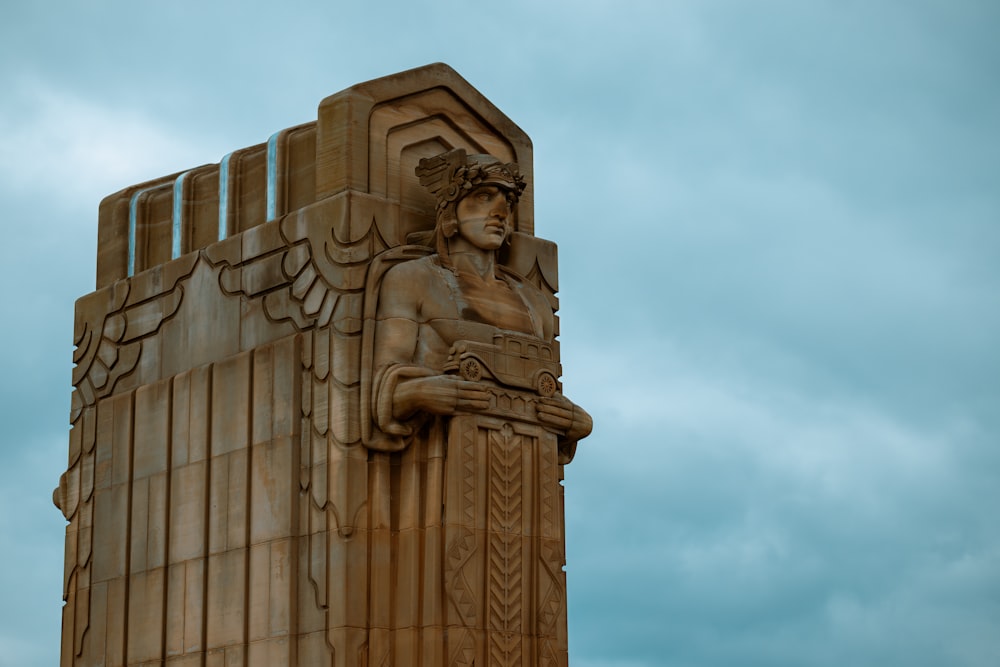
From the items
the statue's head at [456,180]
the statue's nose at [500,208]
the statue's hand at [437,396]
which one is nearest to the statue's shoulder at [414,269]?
the statue's head at [456,180]

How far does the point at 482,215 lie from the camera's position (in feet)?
67.9

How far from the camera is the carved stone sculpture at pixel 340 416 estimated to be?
19547mm

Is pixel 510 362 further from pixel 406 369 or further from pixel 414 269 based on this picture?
pixel 414 269

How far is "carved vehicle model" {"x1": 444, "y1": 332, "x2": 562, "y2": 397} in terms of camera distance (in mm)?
19828

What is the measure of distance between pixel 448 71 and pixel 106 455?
604 cm

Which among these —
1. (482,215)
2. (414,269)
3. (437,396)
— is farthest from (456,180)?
(437,396)

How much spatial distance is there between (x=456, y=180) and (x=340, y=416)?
111 inches

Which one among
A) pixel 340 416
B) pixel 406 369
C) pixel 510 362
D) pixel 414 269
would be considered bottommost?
pixel 340 416

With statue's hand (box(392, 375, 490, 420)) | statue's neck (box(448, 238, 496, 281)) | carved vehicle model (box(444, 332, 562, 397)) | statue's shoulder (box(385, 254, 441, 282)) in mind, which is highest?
statue's neck (box(448, 238, 496, 281))

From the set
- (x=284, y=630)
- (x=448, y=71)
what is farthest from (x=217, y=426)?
(x=448, y=71)

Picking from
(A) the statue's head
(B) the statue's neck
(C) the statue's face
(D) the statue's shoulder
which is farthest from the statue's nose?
(D) the statue's shoulder

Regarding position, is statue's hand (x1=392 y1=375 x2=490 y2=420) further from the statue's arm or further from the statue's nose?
the statue's nose

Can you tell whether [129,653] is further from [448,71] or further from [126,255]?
[448,71]

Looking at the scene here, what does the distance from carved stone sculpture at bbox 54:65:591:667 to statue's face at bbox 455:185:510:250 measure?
0.02m
